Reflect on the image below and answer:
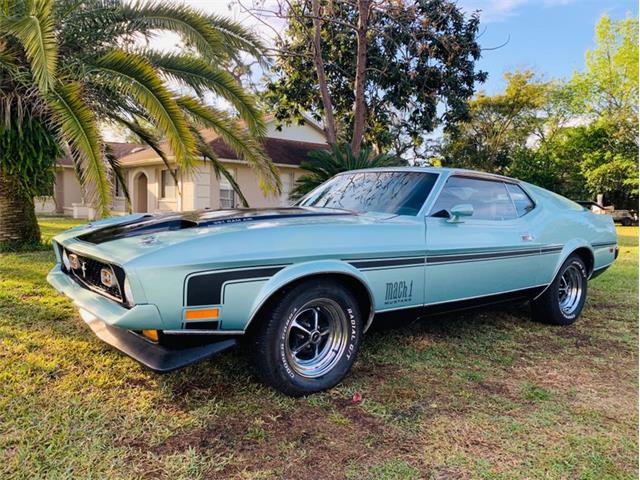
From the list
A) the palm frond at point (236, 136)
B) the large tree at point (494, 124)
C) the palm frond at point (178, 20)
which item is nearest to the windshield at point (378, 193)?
the palm frond at point (236, 136)

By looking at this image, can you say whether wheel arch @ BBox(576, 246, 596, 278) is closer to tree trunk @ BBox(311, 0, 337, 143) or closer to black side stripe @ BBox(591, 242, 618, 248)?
black side stripe @ BBox(591, 242, 618, 248)

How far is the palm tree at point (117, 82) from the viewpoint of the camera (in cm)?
561

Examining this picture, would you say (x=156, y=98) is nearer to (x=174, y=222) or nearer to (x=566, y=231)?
(x=174, y=222)

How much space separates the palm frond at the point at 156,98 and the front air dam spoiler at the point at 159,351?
11.7 feet

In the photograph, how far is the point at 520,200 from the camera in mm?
4664

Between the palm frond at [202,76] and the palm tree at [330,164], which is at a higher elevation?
the palm frond at [202,76]

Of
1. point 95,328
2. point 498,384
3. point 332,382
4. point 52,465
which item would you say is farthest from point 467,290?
point 52,465

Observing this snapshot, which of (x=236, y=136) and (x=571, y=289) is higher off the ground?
(x=236, y=136)

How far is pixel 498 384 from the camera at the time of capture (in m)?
3.35

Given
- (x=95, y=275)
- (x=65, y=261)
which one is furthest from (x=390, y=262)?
(x=65, y=261)

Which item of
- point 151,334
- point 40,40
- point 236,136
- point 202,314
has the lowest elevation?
point 151,334

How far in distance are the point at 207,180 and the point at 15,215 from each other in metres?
8.56

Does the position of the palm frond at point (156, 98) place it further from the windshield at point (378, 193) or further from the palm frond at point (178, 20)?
the windshield at point (378, 193)

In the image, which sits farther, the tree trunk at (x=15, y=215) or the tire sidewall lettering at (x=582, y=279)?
the tree trunk at (x=15, y=215)
